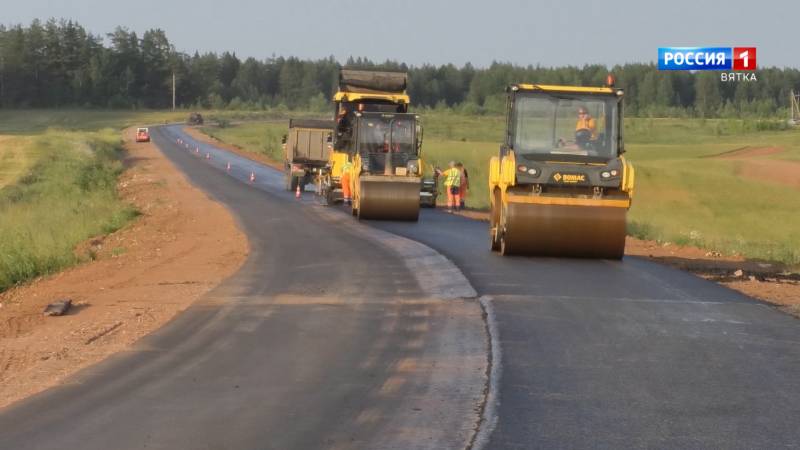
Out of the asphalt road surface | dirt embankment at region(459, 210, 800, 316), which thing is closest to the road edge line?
the asphalt road surface

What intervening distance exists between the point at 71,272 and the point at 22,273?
1127mm

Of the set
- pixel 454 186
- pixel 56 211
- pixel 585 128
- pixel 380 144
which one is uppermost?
pixel 585 128

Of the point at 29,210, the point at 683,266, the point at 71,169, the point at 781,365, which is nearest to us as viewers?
the point at 781,365

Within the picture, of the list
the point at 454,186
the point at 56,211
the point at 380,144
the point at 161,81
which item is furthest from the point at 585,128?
the point at 161,81

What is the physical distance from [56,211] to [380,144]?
35.2 ft

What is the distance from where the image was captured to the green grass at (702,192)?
1195 inches


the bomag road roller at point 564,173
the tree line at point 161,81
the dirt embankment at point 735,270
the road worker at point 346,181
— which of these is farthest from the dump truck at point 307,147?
the tree line at point 161,81

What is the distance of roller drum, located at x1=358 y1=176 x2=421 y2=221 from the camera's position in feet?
88.1

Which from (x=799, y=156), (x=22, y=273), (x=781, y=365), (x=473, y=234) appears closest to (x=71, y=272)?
(x=22, y=273)

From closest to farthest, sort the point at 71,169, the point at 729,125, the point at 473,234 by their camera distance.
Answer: the point at 473,234
the point at 71,169
the point at 729,125

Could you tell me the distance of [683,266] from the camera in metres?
18.8

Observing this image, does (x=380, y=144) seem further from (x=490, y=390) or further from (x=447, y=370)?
(x=490, y=390)

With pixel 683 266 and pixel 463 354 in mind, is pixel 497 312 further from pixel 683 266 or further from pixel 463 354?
pixel 683 266

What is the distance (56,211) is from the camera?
3238 cm
